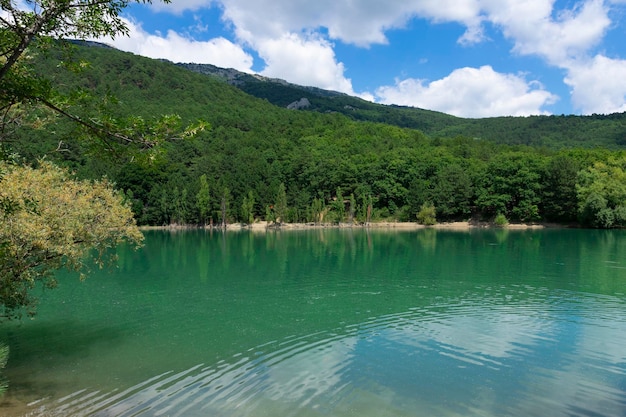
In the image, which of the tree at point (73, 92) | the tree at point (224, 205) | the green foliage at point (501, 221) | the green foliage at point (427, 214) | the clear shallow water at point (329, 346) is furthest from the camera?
the tree at point (224, 205)

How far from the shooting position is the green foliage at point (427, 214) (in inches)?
3625

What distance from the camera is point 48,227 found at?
12.9m

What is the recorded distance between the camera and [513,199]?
93.2m

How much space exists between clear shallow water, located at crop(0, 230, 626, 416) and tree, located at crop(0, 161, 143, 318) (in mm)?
2854

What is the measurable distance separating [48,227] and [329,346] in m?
9.53

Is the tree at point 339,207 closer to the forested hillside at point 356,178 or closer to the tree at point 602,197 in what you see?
the forested hillside at point 356,178

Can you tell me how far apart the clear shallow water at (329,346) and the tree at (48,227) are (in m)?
2.85

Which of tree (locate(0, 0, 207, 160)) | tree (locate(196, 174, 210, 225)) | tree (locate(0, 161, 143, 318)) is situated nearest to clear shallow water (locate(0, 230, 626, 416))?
Result: tree (locate(0, 161, 143, 318))

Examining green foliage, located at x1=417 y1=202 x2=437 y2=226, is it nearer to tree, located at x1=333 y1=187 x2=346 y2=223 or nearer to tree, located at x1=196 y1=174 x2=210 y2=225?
tree, located at x1=333 y1=187 x2=346 y2=223

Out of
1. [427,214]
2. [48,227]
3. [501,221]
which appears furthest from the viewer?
[427,214]

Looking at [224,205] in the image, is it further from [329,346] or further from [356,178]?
[329,346]

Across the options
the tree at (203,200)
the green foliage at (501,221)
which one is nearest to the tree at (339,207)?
the tree at (203,200)

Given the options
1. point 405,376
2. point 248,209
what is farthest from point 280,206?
point 405,376

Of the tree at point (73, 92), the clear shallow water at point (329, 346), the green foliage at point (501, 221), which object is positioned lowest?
the clear shallow water at point (329, 346)
